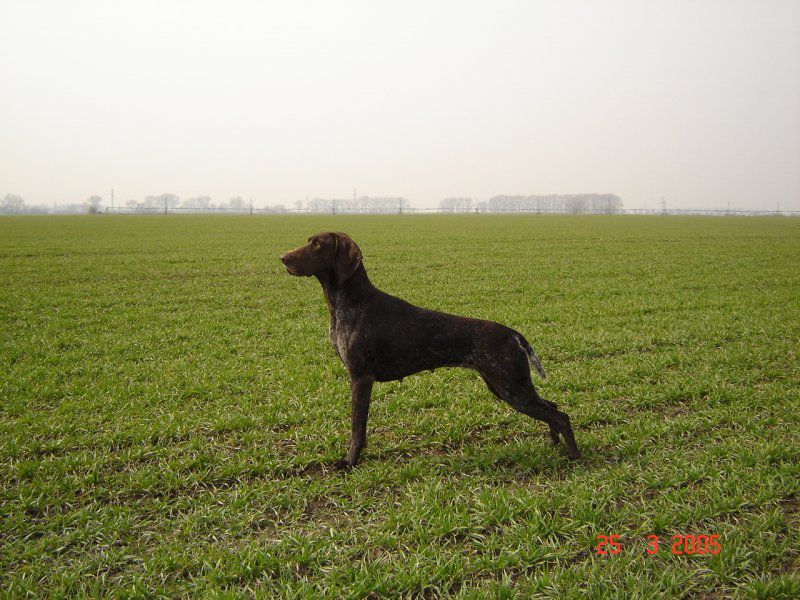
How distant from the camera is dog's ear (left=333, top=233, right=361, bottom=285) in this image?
4.59m

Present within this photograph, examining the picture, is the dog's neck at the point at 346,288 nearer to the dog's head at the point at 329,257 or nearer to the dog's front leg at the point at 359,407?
the dog's head at the point at 329,257

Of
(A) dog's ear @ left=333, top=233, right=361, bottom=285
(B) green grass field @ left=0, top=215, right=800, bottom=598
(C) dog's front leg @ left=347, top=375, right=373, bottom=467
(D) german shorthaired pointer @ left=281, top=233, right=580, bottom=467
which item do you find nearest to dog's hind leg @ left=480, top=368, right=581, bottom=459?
(D) german shorthaired pointer @ left=281, top=233, right=580, bottom=467

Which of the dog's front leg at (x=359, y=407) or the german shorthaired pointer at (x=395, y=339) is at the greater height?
the german shorthaired pointer at (x=395, y=339)

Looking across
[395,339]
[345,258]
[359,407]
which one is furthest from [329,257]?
[359,407]

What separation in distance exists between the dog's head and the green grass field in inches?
76.5

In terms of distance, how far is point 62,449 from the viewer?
531cm

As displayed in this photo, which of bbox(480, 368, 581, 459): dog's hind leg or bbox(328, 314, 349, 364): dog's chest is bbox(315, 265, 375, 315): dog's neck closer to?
bbox(328, 314, 349, 364): dog's chest

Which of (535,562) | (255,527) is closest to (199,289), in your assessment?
(255,527)

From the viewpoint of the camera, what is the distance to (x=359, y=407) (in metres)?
4.74

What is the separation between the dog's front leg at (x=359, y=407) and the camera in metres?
4.71
